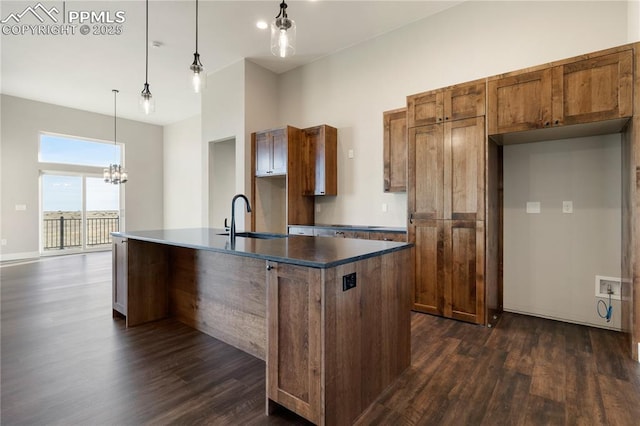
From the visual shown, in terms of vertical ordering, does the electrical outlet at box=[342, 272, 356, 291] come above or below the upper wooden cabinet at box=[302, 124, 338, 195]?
below

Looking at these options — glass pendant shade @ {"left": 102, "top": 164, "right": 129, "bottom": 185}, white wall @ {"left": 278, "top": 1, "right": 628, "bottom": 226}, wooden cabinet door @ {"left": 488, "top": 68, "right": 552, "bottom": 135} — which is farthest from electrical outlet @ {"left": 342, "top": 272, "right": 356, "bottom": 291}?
glass pendant shade @ {"left": 102, "top": 164, "right": 129, "bottom": 185}

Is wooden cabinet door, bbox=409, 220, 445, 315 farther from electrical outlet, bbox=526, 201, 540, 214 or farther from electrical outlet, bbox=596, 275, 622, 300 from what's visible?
electrical outlet, bbox=596, 275, 622, 300

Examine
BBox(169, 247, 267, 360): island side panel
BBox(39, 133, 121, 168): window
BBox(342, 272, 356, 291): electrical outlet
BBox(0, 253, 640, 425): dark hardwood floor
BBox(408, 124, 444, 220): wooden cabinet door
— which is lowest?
BBox(0, 253, 640, 425): dark hardwood floor

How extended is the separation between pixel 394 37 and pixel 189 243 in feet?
12.8

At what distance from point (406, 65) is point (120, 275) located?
4.28m

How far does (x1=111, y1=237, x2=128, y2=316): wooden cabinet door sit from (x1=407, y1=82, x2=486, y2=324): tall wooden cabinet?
303 centimetres

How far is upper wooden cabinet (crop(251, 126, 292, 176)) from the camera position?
4656mm

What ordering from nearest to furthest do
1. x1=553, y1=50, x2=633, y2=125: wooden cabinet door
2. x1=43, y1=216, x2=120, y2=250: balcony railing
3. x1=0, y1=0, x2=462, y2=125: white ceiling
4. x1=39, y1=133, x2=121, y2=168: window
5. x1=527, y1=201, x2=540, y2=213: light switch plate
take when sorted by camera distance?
x1=553, y1=50, x2=633, y2=125: wooden cabinet door, x1=527, y1=201, x2=540, y2=213: light switch plate, x1=0, y1=0, x2=462, y2=125: white ceiling, x1=39, y1=133, x2=121, y2=168: window, x1=43, y1=216, x2=120, y2=250: balcony railing

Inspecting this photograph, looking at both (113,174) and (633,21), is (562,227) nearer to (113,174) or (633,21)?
(633,21)

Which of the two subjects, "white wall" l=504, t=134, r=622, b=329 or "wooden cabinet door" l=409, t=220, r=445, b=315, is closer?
"white wall" l=504, t=134, r=622, b=329

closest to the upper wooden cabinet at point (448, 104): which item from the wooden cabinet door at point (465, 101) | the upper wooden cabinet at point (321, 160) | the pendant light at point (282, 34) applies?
the wooden cabinet door at point (465, 101)

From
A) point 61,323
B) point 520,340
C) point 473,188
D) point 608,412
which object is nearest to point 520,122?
point 473,188

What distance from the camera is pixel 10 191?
6797mm

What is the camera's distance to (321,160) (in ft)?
15.4
